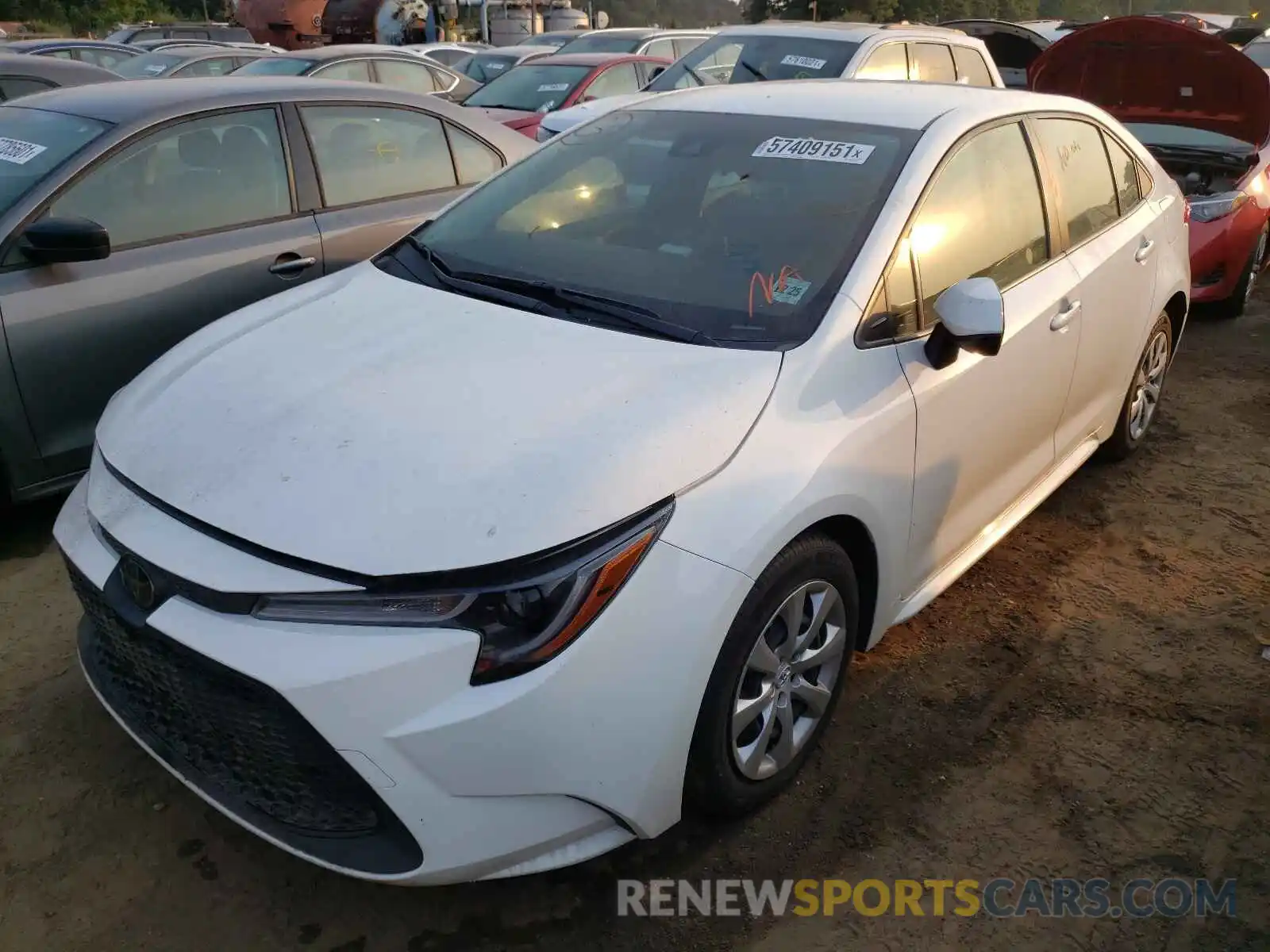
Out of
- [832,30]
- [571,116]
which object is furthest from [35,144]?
[832,30]

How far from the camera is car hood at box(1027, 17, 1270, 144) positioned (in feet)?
20.2

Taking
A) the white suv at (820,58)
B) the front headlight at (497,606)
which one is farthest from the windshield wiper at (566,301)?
the white suv at (820,58)

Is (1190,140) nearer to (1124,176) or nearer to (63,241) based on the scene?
(1124,176)

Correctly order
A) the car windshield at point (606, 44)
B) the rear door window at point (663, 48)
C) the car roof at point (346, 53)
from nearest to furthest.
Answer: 1. the car roof at point (346, 53)
2. the rear door window at point (663, 48)
3. the car windshield at point (606, 44)

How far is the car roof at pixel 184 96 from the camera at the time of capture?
13.1 feet

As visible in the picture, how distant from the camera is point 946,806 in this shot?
2.63m

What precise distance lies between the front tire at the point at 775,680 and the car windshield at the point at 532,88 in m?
7.90

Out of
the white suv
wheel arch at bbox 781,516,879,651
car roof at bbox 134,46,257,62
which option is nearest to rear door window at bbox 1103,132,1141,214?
wheel arch at bbox 781,516,879,651

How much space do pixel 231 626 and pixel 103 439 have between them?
2.79ft

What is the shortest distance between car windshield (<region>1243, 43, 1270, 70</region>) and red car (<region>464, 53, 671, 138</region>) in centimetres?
573

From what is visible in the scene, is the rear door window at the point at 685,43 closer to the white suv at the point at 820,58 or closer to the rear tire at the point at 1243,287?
the white suv at the point at 820,58

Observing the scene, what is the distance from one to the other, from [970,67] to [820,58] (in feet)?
5.67

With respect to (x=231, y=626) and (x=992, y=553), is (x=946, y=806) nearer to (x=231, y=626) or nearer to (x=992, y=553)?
(x=992, y=553)

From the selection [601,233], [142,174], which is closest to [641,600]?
[601,233]
